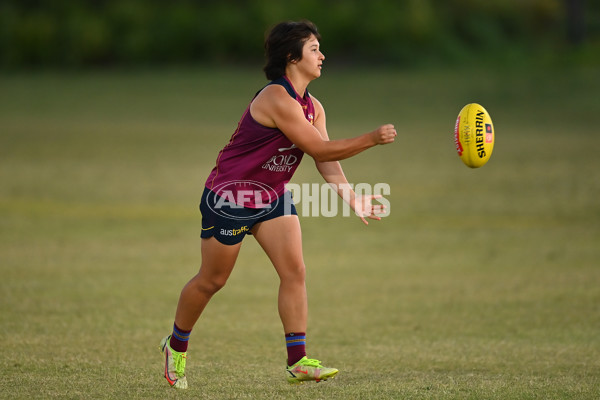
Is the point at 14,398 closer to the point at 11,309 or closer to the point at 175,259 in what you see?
the point at 11,309

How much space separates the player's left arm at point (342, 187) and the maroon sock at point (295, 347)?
0.83 metres

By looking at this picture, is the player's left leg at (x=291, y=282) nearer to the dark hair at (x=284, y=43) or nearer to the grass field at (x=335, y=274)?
the grass field at (x=335, y=274)

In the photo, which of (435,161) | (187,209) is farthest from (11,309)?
(435,161)

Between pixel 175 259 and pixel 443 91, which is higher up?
pixel 443 91

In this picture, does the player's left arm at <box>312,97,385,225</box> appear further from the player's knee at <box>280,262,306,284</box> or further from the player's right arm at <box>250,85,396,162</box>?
the player's knee at <box>280,262,306,284</box>

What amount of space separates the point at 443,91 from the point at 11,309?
2875 centimetres

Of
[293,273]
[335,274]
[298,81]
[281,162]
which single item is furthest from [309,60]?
[335,274]

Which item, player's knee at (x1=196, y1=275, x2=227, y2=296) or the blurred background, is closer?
player's knee at (x1=196, y1=275, x2=227, y2=296)

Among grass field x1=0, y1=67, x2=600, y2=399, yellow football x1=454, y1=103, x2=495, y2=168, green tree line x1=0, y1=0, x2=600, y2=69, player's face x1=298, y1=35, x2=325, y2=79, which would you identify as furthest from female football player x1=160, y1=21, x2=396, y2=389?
green tree line x1=0, y1=0, x2=600, y2=69

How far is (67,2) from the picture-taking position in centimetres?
5047

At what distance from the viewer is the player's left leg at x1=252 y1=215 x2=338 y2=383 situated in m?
5.92

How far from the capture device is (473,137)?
21.9 ft

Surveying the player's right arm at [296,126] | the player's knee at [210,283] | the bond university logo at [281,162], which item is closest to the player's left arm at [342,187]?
the bond university logo at [281,162]

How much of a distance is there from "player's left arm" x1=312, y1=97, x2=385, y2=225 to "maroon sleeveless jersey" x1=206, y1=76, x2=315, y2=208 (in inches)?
8.7
